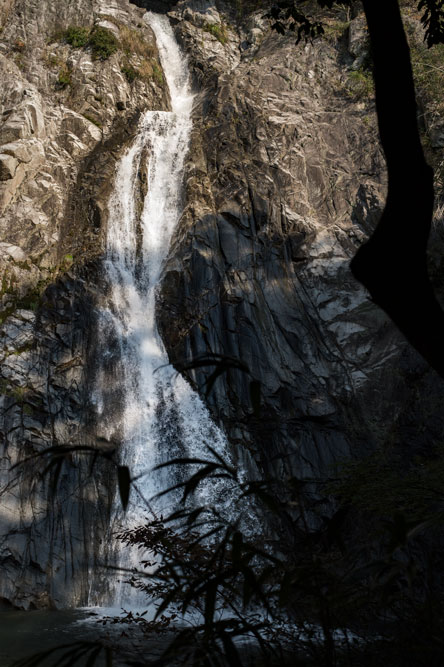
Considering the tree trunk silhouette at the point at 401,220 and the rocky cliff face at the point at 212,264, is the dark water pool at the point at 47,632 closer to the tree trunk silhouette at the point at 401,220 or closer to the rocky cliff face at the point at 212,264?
the rocky cliff face at the point at 212,264

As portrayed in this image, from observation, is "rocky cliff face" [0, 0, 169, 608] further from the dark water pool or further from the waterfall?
the dark water pool

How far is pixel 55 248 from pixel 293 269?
685cm

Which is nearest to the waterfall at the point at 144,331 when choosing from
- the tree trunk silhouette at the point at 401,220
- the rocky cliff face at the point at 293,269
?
the rocky cliff face at the point at 293,269

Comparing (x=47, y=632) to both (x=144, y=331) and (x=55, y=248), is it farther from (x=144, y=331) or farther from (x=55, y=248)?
(x=55, y=248)

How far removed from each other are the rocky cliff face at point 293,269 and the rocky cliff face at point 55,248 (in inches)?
104

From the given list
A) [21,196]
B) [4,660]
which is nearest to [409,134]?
[4,660]

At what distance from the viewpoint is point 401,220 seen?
2.62 meters

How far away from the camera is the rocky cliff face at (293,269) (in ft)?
43.7

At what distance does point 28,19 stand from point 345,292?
17.0m

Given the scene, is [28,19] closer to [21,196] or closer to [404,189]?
[21,196]

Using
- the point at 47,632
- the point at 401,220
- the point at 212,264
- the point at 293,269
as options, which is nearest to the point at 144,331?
the point at 212,264

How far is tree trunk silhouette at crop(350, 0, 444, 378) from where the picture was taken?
8.48 feet

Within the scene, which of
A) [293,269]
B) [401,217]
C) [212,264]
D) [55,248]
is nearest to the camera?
[401,217]

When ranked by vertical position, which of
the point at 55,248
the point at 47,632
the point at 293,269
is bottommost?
the point at 47,632
